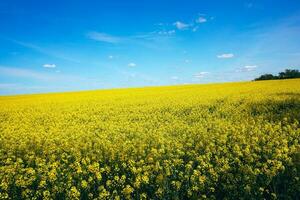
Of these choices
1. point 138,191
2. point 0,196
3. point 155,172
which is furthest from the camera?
point 155,172

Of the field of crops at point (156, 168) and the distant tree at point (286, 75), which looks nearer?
the field of crops at point (156, 168)

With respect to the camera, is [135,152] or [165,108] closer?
A: [135,152]

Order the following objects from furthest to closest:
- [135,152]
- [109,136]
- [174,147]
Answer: [109,136] < [174,147] < [135,152]

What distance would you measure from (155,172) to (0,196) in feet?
11.2

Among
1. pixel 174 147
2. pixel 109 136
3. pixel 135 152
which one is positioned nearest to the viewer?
pixel 135 152

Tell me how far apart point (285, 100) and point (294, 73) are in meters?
59.0

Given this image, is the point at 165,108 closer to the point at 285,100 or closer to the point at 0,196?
the point at 285,100

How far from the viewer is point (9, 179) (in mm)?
7332

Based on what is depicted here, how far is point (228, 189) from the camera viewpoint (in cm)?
662

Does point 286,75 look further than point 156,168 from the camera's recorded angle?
Yes

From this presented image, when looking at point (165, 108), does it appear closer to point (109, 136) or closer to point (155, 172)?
point (109, 136)

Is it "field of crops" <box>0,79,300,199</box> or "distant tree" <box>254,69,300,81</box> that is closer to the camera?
"field of crops" <box>0,79,300,199</box>

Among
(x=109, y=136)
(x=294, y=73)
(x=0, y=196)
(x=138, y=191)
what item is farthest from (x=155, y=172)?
(x=294, y=73)

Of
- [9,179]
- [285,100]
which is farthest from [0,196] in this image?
[285,100]
